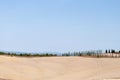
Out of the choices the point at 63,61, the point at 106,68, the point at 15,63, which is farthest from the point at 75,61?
the point at 15,63

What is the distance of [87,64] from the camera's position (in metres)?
33.3

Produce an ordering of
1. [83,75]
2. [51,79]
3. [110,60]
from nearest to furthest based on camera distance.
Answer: [51,79] → [83,75] → [110,60]

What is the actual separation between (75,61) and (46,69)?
4744 mm

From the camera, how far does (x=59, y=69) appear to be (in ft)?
101

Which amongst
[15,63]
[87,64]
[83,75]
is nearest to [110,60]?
[87,64]

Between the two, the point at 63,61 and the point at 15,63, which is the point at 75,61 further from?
the point at 15,63

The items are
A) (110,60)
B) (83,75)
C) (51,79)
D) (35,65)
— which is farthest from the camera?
(110,60)

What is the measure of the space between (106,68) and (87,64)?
2.10m

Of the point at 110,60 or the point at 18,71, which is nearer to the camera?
the point at 18,71

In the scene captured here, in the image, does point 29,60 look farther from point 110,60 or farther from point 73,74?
point 110,60

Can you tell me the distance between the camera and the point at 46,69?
30.2 m

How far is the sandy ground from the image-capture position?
2739cm

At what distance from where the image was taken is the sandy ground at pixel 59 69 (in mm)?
27391

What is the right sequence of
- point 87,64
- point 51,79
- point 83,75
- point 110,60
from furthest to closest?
point 110,60, point 87,64, point 83,75, point 51,79
